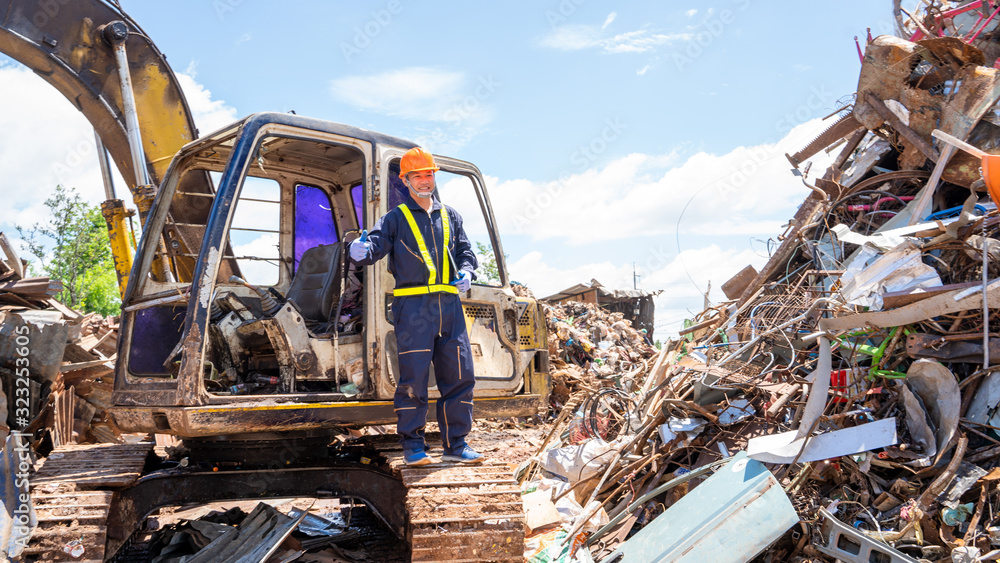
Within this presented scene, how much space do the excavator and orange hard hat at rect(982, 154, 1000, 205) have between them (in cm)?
302

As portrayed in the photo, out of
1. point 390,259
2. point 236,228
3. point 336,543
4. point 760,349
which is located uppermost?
point 236,228

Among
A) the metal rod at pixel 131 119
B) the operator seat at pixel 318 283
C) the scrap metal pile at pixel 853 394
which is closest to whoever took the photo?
the scrap metal pile at pixel 853 394

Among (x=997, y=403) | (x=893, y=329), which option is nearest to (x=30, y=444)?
(x=893, y=329)

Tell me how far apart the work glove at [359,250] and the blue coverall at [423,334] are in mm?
47

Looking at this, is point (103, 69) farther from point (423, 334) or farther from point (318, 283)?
point (423, 334)

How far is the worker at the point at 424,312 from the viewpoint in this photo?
4.36 m

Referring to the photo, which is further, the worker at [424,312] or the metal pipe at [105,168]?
the metal pipe at [105,168]

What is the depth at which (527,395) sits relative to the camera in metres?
5.38

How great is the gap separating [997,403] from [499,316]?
3127 mm

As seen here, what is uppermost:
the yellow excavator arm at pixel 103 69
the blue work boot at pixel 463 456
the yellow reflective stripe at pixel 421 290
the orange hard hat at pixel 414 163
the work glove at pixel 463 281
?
the yellow excavator arm at pixel 103 69

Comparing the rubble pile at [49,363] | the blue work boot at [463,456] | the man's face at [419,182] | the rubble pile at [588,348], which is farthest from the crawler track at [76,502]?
the rubble pile at [588,348]

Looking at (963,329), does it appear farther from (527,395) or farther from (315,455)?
(315,455)

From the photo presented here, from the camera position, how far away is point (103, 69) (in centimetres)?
643

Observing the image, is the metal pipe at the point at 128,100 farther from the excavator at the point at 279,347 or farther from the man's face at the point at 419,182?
the man's face at the point at 419,182
